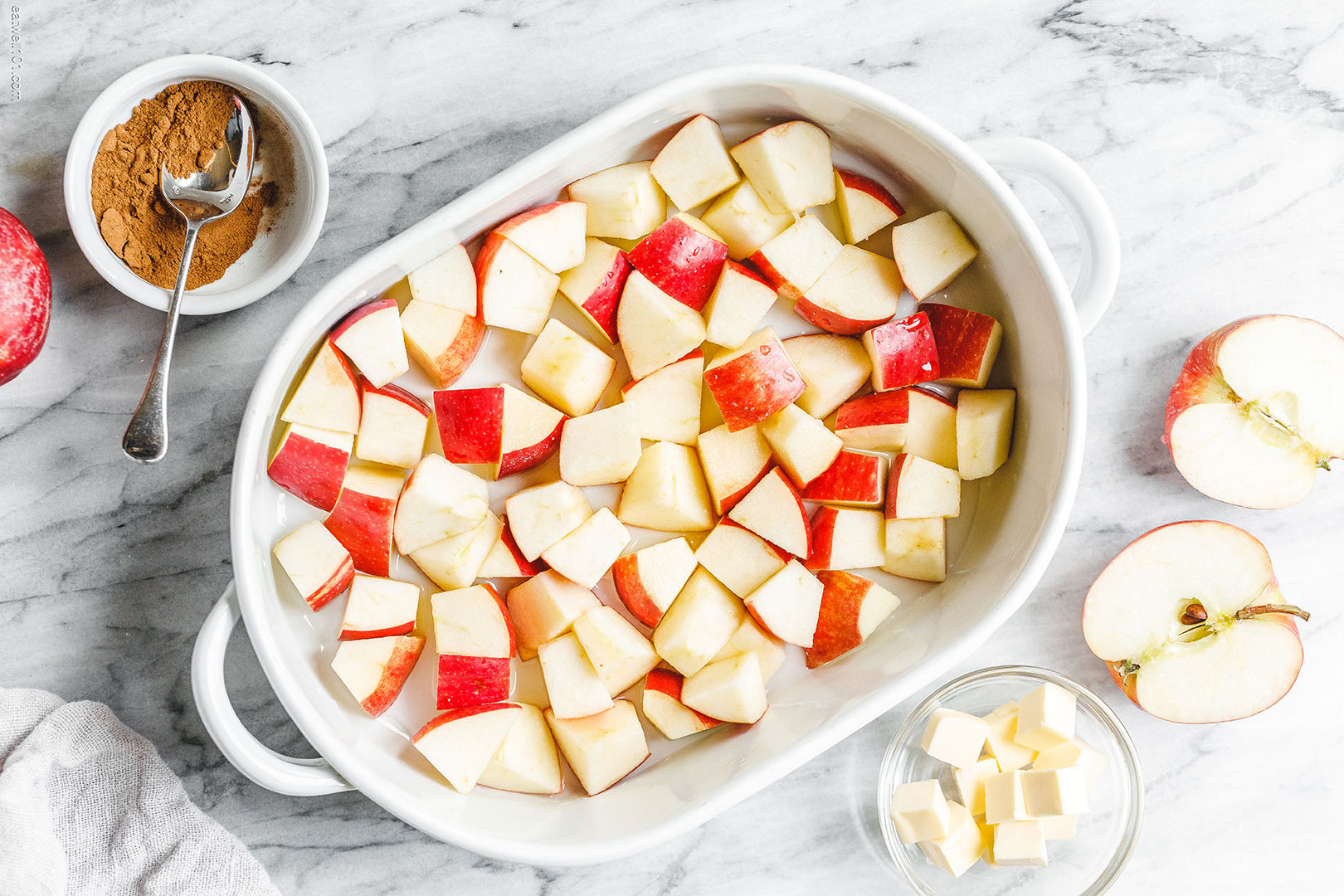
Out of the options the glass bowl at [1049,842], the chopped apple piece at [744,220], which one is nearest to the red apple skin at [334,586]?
the chopped apple piece at [744,220]

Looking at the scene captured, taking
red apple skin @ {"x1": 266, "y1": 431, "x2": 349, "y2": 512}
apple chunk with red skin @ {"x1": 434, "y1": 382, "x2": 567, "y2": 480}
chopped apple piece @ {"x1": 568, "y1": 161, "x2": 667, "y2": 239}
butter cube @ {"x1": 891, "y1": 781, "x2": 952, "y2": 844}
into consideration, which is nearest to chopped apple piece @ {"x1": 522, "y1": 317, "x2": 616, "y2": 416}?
apple chunk with red skin @ {"x1": 434, "y1": 382, "x2": 567, "y2": 480}

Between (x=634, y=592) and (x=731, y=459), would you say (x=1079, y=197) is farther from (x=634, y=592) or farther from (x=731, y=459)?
(x=634, y=592)

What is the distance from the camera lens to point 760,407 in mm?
986

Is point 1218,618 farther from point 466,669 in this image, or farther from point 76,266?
point 76,266

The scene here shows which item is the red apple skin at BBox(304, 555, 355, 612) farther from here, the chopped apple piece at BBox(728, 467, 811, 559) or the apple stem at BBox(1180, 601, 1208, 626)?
the apple stem at BBox(1180, 601, 1208, 626)

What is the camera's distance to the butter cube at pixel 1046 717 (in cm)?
98

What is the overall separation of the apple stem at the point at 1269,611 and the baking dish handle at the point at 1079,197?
1.29ft

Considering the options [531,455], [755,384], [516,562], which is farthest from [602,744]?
[755,384]

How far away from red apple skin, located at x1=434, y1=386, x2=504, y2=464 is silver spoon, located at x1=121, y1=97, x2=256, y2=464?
10.5 inches

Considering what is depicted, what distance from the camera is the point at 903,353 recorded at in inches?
39.4

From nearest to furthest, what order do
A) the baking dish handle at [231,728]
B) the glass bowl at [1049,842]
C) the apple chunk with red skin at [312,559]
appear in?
the baking dish handle at [231,728]
the apple chunk with red skin at [312,559]
the glass bowl at [1049,842]

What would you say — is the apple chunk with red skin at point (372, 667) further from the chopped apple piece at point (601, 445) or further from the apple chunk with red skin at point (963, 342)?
the apple chunk with red skin at point (963, 342)

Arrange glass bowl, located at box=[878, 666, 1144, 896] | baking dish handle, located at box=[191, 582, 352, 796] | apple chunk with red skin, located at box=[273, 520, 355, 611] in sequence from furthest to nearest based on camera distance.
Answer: glass bowl, located at box=[878, 666, 1144, 896]
apple chunk with red skin, located at box=[273, 520, 355, 611]
baking dish handle, located at box=[191, 582, 352, 796]

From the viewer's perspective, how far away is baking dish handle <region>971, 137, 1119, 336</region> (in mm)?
901
